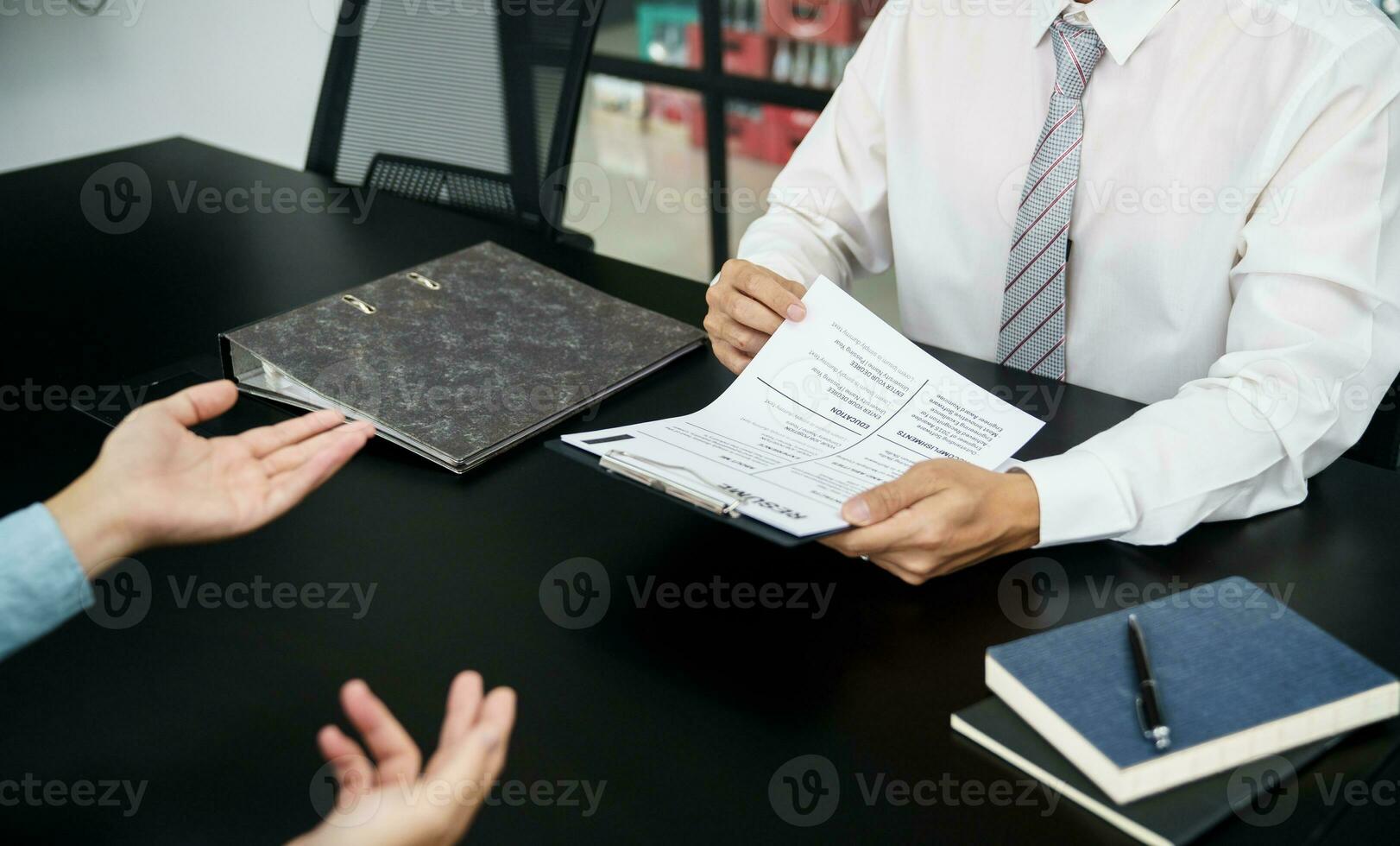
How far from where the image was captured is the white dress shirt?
1021 mm

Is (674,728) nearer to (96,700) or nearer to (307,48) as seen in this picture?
(96,700)

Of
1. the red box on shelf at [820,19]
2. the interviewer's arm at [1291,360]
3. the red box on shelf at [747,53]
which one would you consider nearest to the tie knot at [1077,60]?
the interviewer's arm at [1291,360]

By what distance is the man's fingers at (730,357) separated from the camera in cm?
121

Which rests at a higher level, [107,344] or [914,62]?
[914,62]

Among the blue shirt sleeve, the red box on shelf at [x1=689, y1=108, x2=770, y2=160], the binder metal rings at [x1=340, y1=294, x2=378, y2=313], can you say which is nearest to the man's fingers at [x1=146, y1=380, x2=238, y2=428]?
the blue shirt sleeve

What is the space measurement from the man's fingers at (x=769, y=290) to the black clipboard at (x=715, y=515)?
28 cm

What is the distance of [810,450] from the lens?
100 centimetres

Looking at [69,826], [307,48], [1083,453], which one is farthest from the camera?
[307,48]

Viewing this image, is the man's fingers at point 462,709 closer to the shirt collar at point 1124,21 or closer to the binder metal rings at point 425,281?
the binder metal rings at point 425,281

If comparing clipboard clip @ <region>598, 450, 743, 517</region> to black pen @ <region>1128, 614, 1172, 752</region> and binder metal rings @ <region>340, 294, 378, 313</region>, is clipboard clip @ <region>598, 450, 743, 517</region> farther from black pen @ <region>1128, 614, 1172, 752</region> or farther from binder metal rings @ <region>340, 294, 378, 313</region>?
binder metal rings @ <region>340, 294, 378, 313</region>

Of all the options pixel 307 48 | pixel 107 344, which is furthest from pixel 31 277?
pixel 307 48

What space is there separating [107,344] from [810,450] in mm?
872

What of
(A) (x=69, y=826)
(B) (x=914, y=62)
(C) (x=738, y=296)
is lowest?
(A) (x=69, y=826)

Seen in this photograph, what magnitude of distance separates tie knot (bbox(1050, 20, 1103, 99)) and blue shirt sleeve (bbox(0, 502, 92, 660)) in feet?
3.46
